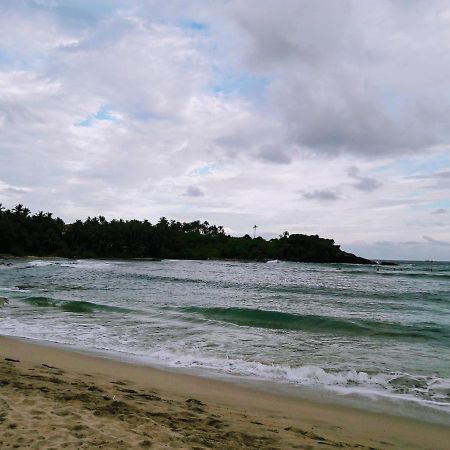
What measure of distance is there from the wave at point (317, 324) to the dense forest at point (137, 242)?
276 feet

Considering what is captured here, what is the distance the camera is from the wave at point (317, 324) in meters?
14.1

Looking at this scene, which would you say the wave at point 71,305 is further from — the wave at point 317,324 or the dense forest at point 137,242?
the dense forest at point 137,242

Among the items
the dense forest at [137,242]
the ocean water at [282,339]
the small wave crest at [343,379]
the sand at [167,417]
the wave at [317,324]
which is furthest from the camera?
the dense forest at [137,242]

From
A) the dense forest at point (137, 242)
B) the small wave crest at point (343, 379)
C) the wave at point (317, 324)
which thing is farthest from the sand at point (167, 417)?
the dense forest at point (137, 242)

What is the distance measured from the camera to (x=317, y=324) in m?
15.8

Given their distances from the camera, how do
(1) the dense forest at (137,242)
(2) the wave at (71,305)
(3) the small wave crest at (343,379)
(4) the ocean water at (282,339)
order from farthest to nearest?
(1) the dense forest at (137,242) → (2) the wave at (71,305) → (4) the ocean water at (282,339) → (3) the small wave crest at (343,379)

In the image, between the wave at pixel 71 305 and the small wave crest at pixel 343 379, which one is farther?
the wave at pixel 71 305

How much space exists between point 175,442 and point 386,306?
64.5ft

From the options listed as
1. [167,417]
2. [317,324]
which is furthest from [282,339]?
[167,417]

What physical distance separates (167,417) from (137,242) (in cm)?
11412

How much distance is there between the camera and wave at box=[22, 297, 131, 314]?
1783 cm

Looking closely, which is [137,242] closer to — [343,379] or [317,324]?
[317,324]

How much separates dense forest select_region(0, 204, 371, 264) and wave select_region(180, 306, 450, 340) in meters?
84.2

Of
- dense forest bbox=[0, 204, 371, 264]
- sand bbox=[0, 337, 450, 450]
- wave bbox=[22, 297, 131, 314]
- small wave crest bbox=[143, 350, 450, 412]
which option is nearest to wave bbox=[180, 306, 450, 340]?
wave bbox=[22, 297, 131, 314]
